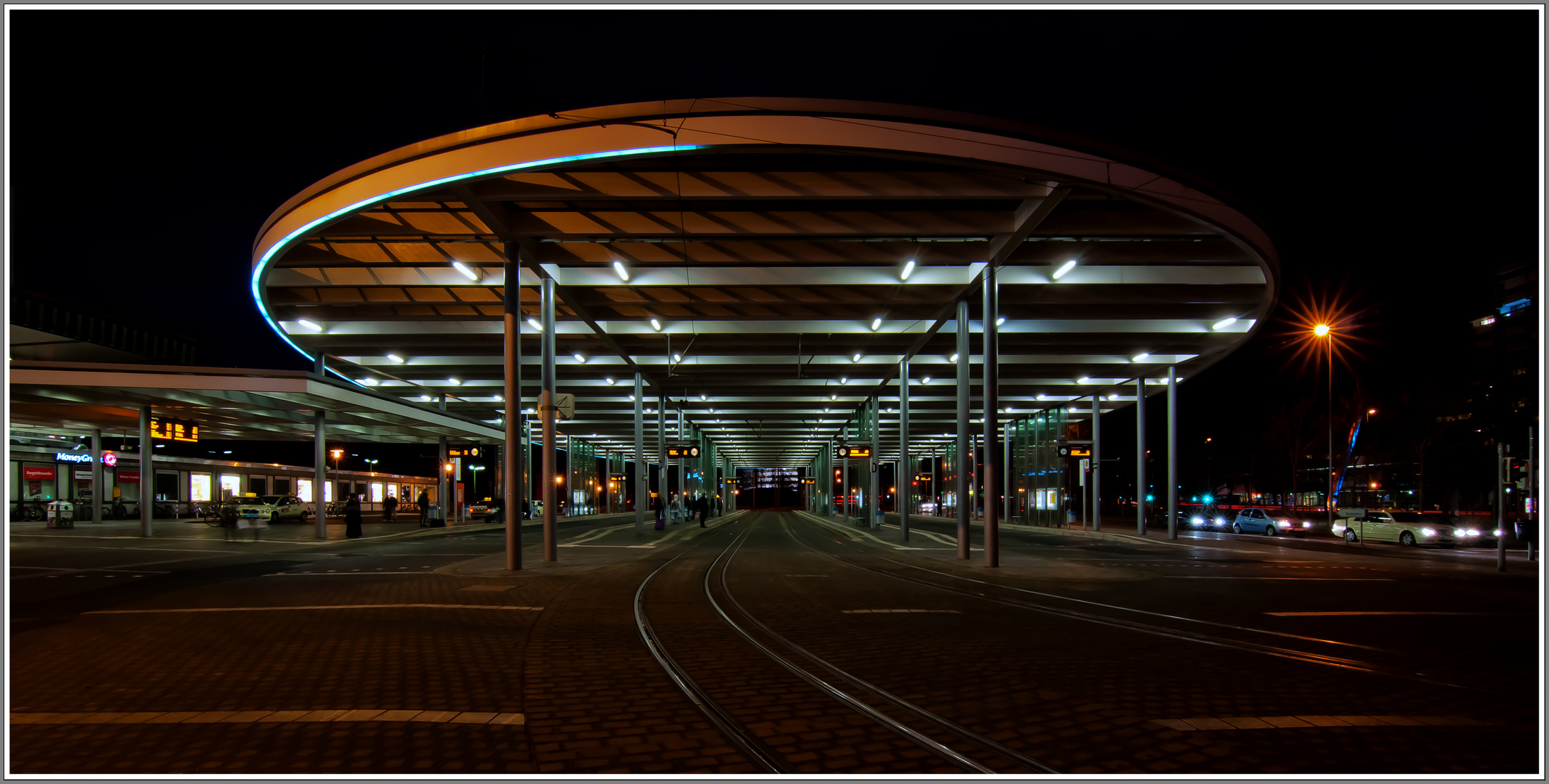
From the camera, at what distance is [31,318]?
4606cm

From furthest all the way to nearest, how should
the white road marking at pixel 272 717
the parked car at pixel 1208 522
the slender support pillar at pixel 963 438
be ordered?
the parked car at pixel 1208 522, the slender support pillar at pixel 963 438, the white road marking at pixel 272 717

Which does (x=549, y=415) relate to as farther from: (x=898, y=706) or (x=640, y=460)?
(x=640, y=460)

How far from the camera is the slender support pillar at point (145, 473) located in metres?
30.6

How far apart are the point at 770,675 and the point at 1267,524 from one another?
143 ft

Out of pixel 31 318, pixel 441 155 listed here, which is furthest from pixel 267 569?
pixel 31 318

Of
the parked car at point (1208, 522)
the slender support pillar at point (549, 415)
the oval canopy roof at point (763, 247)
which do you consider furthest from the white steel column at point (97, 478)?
the parked car at point (1208, 522)

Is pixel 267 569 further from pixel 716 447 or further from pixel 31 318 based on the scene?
pixel 716 447

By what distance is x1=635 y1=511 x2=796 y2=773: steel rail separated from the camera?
495 cm

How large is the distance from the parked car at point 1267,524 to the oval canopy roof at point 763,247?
1478cm

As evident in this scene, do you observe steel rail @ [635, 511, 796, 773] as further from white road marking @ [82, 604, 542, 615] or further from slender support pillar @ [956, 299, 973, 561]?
slender support pillar @ [956, 299, 973, 561]

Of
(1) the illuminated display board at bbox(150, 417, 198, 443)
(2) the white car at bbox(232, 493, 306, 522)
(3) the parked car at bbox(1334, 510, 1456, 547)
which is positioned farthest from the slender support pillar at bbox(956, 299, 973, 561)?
(2) the white car at bbox(232, 493, 306, 522)

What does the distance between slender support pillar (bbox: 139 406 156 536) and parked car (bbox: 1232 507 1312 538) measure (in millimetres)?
50059

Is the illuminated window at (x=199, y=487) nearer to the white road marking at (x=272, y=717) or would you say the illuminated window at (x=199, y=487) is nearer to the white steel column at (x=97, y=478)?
the white steel column at (x=97, y=478)

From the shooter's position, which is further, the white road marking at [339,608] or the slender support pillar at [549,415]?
the slender support pillar at [549,415]
